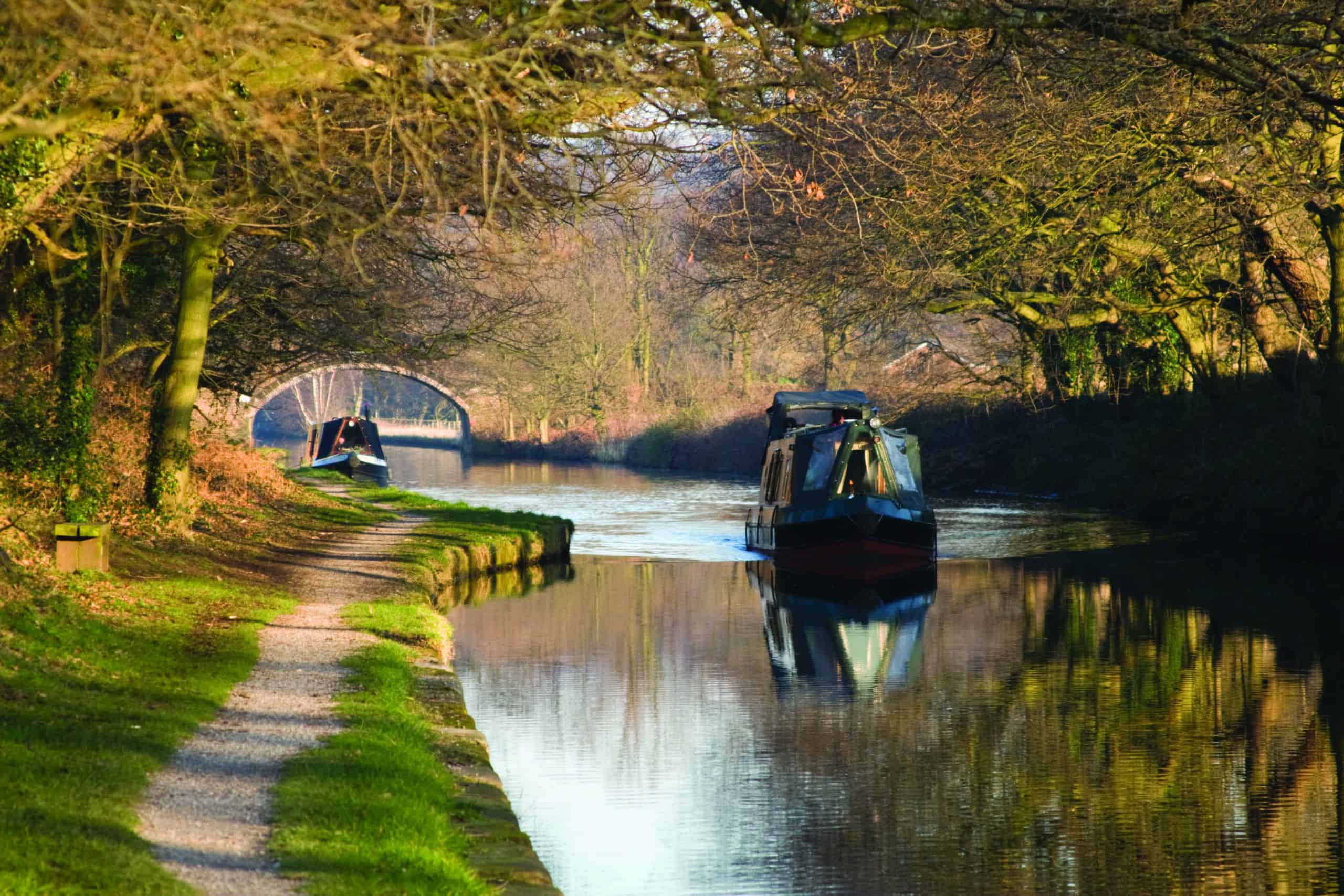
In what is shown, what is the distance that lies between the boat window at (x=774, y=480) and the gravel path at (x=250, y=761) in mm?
11703

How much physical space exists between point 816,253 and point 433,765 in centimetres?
1653

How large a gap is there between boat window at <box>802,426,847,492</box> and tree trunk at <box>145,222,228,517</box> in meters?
9.49

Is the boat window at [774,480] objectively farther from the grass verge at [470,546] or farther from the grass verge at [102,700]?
the grass verge at [102,700]

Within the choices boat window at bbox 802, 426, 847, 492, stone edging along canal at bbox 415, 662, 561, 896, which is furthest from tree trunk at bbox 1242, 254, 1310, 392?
stone edging along canal at bbox 415, 662, 561, 896

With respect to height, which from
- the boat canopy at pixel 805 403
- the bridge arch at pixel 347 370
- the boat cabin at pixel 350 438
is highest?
the bridge arch at pixel 347 370

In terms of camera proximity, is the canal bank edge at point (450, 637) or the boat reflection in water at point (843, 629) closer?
the canal bank edge at point (450, 637)

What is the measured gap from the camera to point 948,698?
12047 millimetres

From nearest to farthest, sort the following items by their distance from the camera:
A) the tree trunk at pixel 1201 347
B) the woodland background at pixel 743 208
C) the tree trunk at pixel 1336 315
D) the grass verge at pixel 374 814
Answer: the grass verge at pixel 374 814 → the woodland background at pixel 743 208 → the tree trunk at pixel 1336 315 → the tree trunk at pixel 1201 347

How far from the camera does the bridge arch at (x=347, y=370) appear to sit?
84.3 ft

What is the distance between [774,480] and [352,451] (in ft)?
58.9

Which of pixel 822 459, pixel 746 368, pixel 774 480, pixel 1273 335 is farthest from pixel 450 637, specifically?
pixel 746 368

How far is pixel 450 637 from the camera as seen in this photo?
43.1ft

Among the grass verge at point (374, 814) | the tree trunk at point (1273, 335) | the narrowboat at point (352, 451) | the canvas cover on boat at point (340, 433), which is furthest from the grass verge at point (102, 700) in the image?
the canvas cover on boat at point (340, 433)

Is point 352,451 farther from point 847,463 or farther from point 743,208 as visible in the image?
point 743,208
